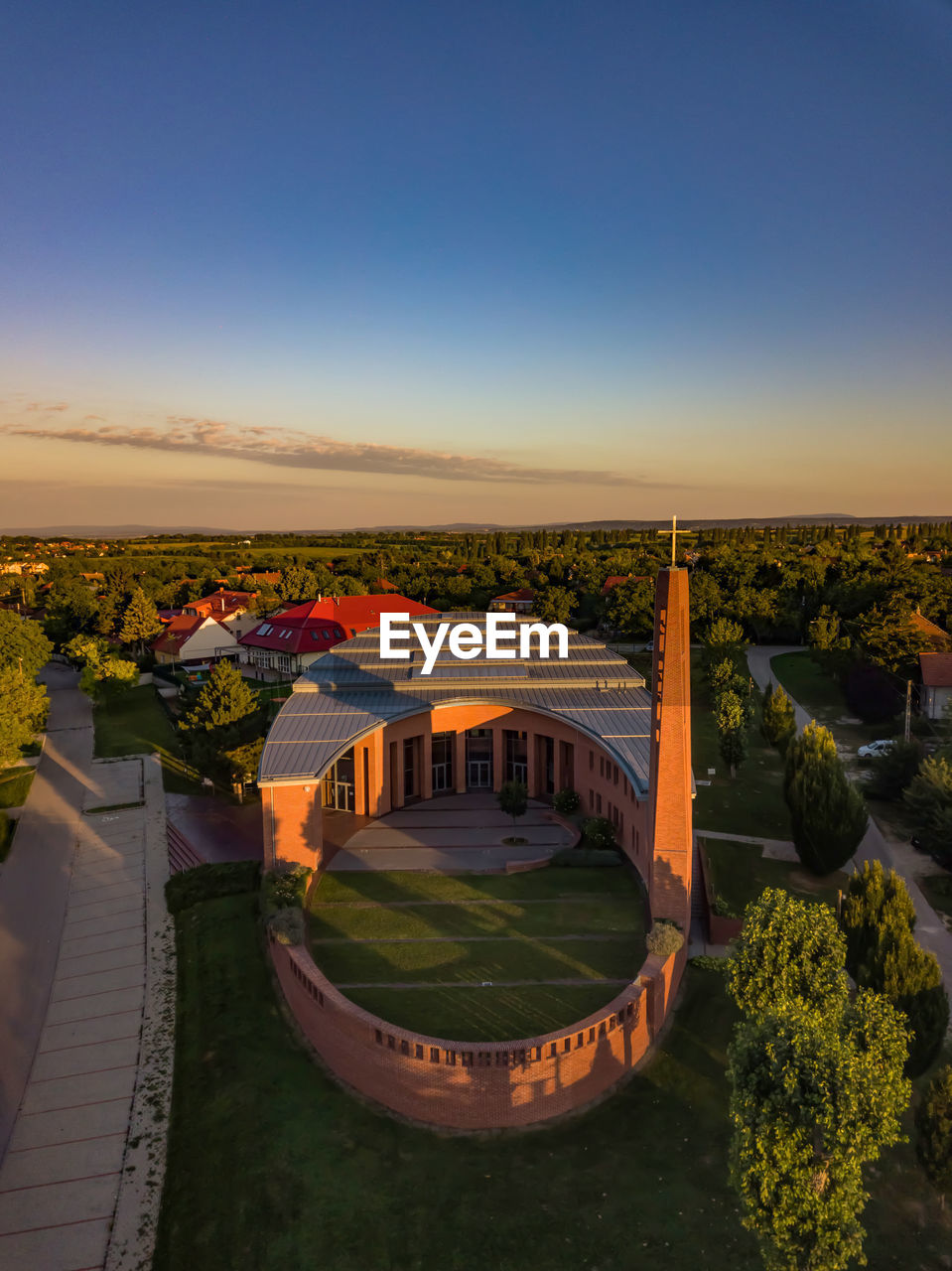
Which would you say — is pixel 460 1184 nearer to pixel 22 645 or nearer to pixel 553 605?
pixel 22 645

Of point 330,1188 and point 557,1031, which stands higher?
point 557,1031

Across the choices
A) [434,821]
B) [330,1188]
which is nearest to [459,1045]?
[330,1188]

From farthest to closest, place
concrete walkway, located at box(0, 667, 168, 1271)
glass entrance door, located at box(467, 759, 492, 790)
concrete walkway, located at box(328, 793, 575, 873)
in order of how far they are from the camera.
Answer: glass entrance door, located at box(467, 759, 492, 790), concrete walkway, located at box(328, 793, 575, 873), concrete walkway, located at box(0, 667, 168, 1271)

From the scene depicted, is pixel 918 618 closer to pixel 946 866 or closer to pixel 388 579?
pixel 946 866

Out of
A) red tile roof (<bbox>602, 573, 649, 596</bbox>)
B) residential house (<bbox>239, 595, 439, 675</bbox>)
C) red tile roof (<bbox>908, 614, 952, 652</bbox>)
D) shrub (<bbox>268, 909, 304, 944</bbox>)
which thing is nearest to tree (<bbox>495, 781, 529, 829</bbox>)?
shrub (<bbox>268, 909, 304, 944</bbox>)

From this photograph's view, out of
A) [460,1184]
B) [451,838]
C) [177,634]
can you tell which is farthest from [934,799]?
[177,634]

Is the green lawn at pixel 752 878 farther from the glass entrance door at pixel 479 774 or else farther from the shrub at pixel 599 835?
the glass entrance door at pixel 479 774

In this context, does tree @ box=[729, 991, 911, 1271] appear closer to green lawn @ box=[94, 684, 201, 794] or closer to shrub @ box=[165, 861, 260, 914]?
shrub @ box=[165, 861, 260, 914]
